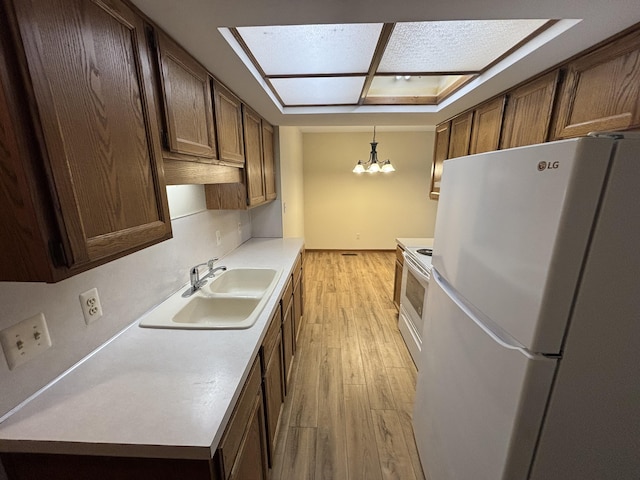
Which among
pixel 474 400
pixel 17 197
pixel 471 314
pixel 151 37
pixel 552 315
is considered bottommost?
pixel 474 400

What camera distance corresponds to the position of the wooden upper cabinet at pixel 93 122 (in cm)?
55

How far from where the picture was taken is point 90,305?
99 centimetres

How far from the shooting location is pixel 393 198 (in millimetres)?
5262

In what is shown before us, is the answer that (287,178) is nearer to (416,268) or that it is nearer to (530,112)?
(416,268)

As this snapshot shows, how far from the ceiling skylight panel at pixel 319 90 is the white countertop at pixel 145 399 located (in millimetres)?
1516

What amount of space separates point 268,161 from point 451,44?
1.88m

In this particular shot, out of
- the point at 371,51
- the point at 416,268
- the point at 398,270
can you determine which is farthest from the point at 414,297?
the point at 371,51

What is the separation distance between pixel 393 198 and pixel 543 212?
473 cm

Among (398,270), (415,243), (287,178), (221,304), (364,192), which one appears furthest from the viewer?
(364,192)

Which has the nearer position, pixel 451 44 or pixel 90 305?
pixel 90 305

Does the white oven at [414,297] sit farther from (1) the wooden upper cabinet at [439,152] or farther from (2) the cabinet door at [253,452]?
(2) the cabinet door at [253,452]

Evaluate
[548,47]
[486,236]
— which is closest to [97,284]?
[486,236]

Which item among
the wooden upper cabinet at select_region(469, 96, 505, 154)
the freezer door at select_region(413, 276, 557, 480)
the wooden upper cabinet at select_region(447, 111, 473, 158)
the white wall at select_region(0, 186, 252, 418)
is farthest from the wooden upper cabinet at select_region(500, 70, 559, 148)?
the white wall at select_region(0, 186, 252, 418)

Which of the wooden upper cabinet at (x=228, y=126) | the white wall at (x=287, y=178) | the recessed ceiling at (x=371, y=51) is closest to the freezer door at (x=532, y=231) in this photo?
the recessed ceiling at (x=371, y=51)
